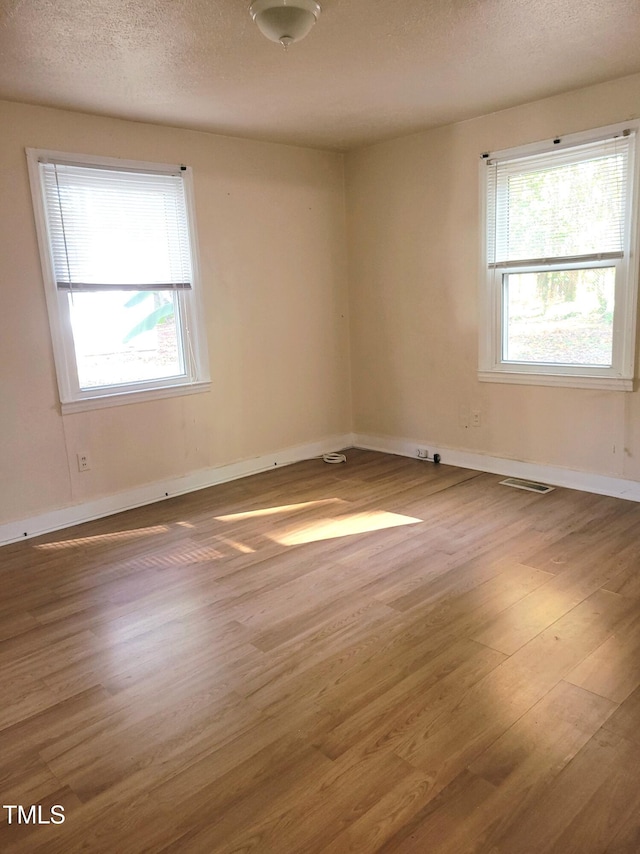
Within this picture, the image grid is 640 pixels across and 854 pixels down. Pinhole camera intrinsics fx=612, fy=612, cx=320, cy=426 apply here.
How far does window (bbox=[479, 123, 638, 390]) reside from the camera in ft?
11.9

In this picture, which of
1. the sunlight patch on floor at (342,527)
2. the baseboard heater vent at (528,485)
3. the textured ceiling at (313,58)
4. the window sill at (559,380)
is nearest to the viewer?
the textured ceiling at (313,58)

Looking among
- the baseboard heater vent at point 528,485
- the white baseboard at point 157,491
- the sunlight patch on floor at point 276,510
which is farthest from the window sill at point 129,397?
the baseboard heater vent at point 528,485

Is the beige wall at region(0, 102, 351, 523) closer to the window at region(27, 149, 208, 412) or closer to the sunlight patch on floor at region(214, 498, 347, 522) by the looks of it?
the window at region(27, 149, 208, 412)

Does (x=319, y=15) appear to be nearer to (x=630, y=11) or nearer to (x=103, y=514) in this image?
(x=630, y=11)

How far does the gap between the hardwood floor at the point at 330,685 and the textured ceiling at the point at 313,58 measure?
8.00 feet

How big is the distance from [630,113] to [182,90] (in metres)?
Result: 2.51

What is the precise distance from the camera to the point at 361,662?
7.40 ft

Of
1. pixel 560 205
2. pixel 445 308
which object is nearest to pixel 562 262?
pixel 560 205

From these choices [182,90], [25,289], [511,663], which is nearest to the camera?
[511,663]

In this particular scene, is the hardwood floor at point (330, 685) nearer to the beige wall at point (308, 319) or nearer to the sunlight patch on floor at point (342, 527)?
the sunlight patch on floor at point (342, 527)

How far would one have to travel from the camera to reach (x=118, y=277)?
3.92m

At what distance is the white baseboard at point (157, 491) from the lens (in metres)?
3.69

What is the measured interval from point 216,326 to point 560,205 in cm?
245

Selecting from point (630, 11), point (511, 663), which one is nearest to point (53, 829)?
Result: point (511, 663)
